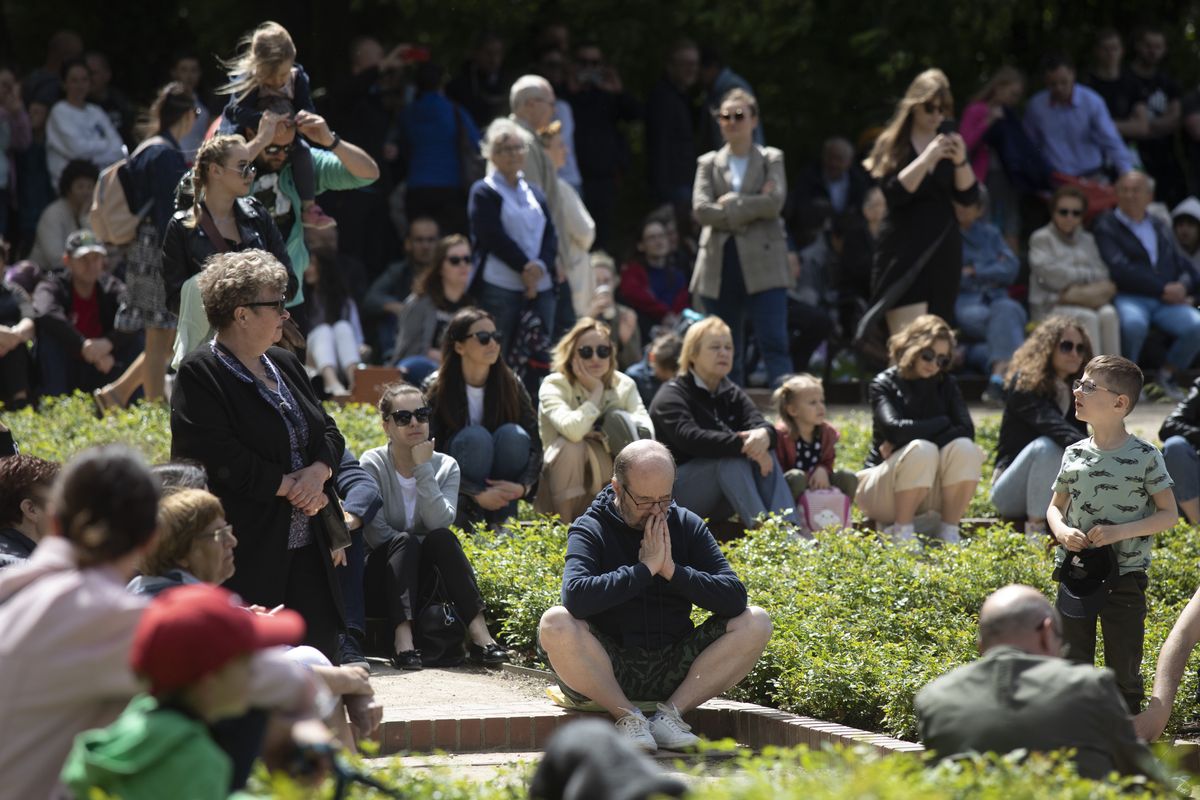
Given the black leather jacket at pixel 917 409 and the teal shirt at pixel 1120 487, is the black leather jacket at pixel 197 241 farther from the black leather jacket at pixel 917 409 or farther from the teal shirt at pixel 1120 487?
the teal shirt at pixel 1120 487

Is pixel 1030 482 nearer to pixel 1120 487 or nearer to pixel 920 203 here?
pixel 920 203

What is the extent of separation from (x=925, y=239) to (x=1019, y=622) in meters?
7.78

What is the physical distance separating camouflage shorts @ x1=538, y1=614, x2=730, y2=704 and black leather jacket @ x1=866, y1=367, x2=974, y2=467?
3535 mm

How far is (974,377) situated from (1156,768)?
10.2 meters

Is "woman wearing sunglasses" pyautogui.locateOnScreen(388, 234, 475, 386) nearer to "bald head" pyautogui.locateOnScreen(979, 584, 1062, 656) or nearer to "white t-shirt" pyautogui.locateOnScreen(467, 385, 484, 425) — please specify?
"white t-shirt" pyautogui.locateOnScreen(467, 385, 484, 425)

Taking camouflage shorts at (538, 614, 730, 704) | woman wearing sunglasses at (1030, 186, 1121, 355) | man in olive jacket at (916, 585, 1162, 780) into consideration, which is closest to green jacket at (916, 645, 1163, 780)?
man in olive jacket at (916, 585, 1162, 780)

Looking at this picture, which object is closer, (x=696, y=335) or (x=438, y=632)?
(x=438, y=632)

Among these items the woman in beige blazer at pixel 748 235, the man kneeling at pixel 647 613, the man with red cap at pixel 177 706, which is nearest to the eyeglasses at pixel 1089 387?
the man kneeling at pixel 647 613

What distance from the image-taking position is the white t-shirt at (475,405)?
10250 mm

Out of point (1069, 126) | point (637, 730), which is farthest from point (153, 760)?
point (1069, 126)

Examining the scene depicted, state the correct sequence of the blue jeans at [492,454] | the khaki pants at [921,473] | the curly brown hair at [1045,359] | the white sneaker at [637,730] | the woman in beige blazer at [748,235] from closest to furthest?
the white sneaker at [637,730]
the blue jeans at [492,454]
the curly brown hair at [1045,359]
the khaki pants at [921,473]
the woman in beige blazer at [748,235]

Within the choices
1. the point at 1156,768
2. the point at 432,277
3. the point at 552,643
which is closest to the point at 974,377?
the point at 432,277

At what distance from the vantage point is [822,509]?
10766 millimetres

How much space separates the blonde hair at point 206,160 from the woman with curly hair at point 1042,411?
4.68 m
